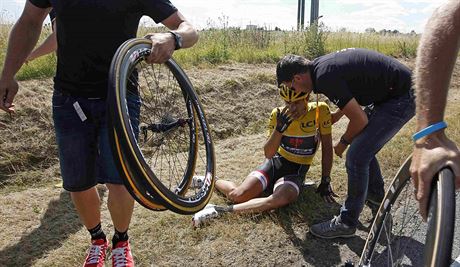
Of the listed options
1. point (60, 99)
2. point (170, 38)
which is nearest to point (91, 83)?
point (60, 99)

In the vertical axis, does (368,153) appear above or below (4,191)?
above

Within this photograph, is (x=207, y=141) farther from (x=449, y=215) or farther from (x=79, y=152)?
(x=449, y=215)

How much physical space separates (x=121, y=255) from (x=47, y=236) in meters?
1.19

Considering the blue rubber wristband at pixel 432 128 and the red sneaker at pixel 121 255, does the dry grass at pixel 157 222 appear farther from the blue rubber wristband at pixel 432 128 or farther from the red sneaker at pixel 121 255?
the blue rubber wristband at pixel 432 128

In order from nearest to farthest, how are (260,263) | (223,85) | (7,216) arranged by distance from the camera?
1. (260,263)
2. (7,216)
3. (223,85)

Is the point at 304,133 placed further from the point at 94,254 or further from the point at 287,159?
the point at 94,254

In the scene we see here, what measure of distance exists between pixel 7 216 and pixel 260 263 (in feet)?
7.92

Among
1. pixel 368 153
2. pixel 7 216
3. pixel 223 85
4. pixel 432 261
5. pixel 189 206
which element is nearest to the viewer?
pixel 432 261

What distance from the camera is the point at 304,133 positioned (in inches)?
182

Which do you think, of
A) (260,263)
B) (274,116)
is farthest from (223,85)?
(260,263)

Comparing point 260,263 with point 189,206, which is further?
point 260,263

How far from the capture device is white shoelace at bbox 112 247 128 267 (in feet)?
10.4

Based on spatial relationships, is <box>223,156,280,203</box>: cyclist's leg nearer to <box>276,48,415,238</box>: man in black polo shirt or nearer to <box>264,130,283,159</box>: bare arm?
<box>264,130,283,159</box>: bare arm

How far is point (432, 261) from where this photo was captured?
1.36 m
